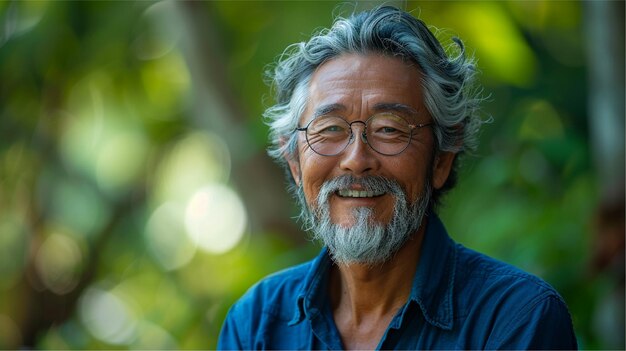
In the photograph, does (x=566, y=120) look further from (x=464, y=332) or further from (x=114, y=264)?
(x=114, y=264)

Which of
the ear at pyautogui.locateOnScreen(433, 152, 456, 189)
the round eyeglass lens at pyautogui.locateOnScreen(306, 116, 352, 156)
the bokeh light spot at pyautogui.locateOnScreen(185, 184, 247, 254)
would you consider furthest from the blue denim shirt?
the bokeh light spot at pyautogui.locateOnScreen(185, 184, 247, 254)

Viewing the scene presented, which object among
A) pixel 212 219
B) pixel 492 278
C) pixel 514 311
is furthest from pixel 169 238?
pixel 514 311

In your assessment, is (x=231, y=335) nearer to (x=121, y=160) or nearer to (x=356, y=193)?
(x=356, y=193)

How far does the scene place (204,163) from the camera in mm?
6734

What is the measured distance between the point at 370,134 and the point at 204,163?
4725 millimetres

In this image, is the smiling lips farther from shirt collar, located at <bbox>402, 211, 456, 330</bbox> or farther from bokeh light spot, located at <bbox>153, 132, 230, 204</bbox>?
bokeh light spot, located at <bbox>153, 132, 230, 204</bbox>

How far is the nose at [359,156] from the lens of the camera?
82.2 inches

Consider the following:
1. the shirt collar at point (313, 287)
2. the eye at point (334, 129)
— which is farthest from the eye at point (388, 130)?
the shirt collar at point (313, 287)

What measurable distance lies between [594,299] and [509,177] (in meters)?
0.75

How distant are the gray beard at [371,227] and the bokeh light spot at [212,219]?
14.2ft

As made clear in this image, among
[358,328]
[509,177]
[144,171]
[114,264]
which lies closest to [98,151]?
[144,171]

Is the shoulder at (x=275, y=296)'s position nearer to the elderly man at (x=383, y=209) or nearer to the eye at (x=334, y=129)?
the elderly man at (x=383, y=209)

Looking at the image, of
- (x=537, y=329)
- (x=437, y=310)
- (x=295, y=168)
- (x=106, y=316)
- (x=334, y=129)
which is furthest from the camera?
(x=106, y=316)

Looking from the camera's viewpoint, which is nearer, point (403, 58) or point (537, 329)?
point (537, 329)
